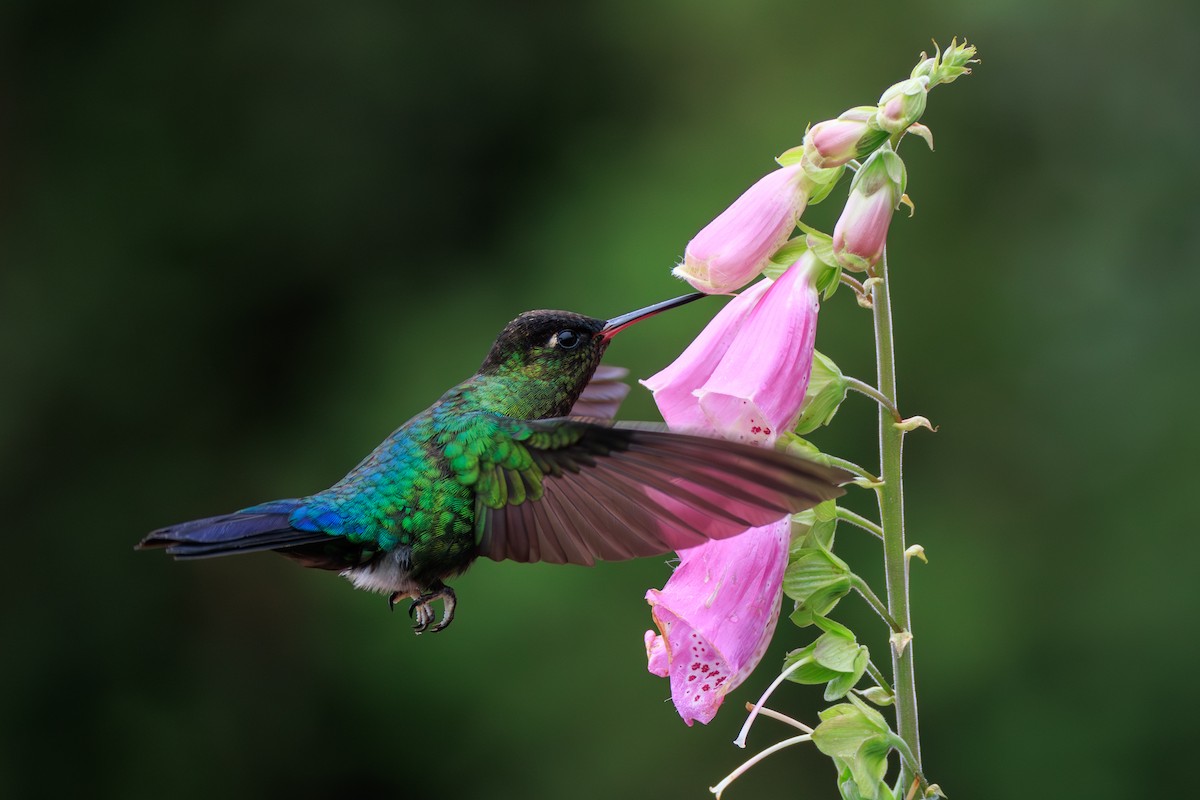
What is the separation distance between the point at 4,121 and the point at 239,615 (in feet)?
7.33

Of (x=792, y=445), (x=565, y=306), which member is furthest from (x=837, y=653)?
(x=565, y=306)

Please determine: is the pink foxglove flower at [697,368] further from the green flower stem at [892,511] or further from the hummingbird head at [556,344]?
the hummingbird head at [556,344]

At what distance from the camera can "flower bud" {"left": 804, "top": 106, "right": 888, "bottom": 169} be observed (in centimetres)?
155

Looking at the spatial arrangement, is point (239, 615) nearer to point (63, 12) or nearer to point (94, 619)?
point (94, 619)

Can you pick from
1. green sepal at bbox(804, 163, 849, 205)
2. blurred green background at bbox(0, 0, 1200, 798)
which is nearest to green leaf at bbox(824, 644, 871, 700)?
green sepal at bbox(804, 163, 849, 205)

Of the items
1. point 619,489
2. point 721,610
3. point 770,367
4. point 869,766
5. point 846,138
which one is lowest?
point 869,766

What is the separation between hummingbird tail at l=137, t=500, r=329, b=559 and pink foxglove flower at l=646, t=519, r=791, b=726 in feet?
1.90

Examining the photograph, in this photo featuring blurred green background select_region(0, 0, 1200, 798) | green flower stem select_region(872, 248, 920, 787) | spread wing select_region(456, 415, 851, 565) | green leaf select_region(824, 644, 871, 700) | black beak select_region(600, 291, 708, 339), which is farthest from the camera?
blurred green background select_region(0, 0, 1200, 798)

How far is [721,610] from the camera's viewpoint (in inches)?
62.9

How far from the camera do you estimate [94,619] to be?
17.1 feet

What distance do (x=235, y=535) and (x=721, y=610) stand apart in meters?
0.68

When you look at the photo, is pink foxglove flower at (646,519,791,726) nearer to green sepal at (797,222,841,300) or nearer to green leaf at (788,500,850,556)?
green leaf at (788,500,850,556)

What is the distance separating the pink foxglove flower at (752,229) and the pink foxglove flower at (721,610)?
1.04 feet

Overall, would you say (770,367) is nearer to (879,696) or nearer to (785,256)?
(785,256)
